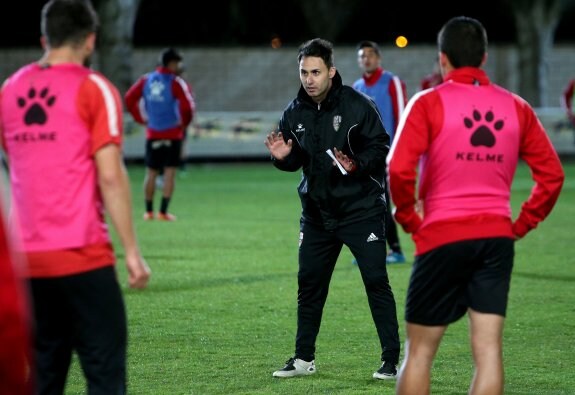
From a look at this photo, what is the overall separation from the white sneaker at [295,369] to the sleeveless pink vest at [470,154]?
235 centimetres

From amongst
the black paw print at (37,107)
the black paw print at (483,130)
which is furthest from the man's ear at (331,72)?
the black paw print at (37,107)

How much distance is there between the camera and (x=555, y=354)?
841 cm

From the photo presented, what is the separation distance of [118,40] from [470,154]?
27286 millimetres

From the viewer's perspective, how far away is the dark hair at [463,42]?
5598mm

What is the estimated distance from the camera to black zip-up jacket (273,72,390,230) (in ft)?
24.8

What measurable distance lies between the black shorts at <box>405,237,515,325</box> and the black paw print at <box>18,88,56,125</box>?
1799mm

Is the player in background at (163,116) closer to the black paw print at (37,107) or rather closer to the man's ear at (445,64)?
the man's ear at (445,64)

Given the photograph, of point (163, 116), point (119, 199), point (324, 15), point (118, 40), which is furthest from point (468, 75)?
point (324, 15)

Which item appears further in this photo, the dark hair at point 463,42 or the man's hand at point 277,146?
the man's hand at point 277,146

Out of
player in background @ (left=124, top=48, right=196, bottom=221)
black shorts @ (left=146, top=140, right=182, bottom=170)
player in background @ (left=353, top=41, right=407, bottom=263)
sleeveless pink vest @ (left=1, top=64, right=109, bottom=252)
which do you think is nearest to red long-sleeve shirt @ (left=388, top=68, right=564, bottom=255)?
sleeveless pink vest @ (left=1, top=64, right=109, bottom=252)

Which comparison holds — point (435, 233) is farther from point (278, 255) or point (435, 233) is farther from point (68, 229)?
point (278, 255)

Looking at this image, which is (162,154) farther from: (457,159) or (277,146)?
(457,159)

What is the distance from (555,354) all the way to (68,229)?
4.45m

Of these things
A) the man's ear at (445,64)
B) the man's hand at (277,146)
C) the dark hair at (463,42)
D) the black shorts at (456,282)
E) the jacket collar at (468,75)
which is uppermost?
the dark hair at (463,42)
